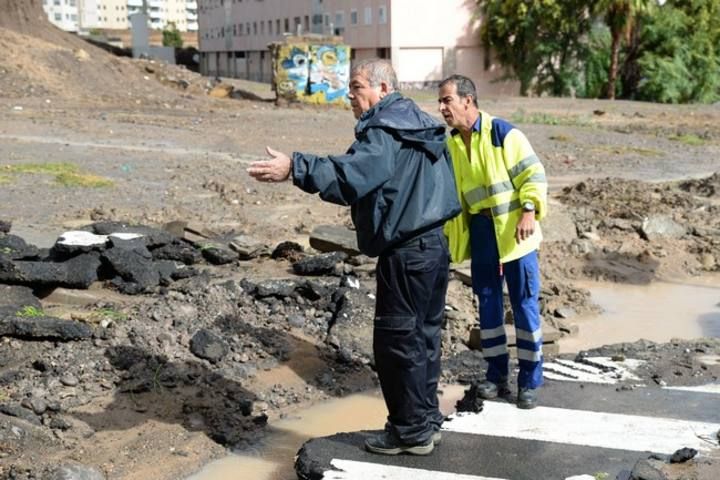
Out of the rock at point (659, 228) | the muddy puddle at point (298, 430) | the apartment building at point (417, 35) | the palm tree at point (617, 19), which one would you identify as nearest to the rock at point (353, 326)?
the muddy puddle at point (298, 430)

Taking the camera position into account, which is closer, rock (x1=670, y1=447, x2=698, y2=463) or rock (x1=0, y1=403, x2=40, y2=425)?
rock (x1=670, y1=447, x2=698, y2=463)

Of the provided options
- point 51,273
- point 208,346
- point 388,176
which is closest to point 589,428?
point 388,176

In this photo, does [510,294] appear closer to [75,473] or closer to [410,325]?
[410,325]

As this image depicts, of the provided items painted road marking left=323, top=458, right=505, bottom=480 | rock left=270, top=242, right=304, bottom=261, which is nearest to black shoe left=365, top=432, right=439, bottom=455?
painted road marking left=323, top=458, right=505, bottom=480

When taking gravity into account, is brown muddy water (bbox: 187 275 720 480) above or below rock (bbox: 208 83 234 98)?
below

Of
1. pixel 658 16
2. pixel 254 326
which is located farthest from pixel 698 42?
pixel 254 326

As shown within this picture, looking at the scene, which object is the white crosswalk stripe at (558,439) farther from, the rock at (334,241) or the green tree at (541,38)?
the green tree at (541,38)

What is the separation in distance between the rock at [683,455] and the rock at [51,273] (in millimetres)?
4996

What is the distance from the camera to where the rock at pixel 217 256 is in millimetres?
9109

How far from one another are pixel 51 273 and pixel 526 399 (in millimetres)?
4168

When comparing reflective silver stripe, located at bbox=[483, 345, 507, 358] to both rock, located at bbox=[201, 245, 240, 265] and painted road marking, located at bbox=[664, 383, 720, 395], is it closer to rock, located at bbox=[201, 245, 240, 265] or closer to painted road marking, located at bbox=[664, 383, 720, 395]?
painted road marking, located at bbox=[664, 383, 720, 395]

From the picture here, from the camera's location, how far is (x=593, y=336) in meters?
8.63

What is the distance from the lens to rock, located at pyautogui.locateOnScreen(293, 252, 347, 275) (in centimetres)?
855

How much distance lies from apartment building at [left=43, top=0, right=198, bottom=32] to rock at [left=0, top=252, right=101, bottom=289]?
10528 cm
